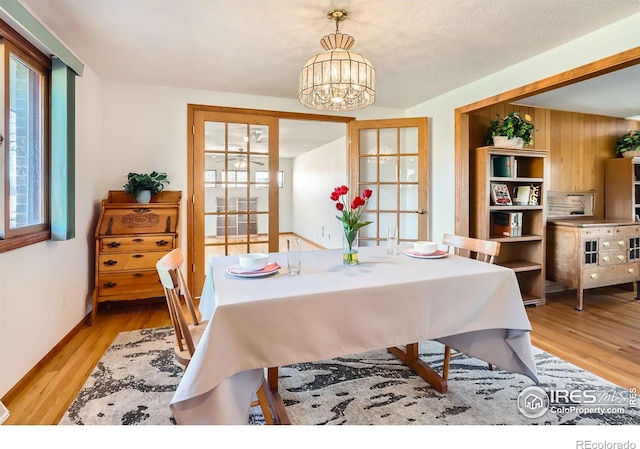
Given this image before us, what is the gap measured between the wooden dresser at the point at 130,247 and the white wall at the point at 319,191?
123 inches

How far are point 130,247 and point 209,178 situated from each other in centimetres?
106

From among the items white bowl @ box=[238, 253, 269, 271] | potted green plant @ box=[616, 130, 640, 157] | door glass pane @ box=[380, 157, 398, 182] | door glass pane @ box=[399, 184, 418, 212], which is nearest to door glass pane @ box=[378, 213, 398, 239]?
door glass pane @ box=[399, 184, 418, 212]

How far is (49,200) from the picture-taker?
2439 millimetres

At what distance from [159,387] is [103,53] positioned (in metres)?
2.54

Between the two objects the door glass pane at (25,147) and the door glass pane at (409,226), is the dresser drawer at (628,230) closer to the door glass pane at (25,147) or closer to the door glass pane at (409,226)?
the door glass pane at (409,226)

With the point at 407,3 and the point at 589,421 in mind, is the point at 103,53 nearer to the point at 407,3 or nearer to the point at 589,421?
the point at 407,3

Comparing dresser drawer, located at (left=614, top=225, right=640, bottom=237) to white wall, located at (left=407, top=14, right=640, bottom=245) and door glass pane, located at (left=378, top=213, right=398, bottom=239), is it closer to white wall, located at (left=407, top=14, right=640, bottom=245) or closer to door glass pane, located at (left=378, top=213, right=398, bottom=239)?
white wall, located at (left=407, top=14, right=640, bottom=245)

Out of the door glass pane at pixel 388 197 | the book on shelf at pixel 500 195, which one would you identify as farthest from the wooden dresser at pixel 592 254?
the door glass pane at pixel 388 197

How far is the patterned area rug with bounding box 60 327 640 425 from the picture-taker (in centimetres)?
167

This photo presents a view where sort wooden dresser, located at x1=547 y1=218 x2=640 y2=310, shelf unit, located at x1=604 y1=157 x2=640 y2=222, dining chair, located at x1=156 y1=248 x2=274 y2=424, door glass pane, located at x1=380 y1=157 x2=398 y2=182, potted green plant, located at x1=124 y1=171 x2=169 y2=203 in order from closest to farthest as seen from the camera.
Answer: dining chair, located at x1=156 y1=248 x2=274 y2=424
potted green plant, located at x1=124 y1=171 x2=169 y2=203
wooden dresser, located at x1=547 y1=218 x2=640 y2=310
shelf unit, located at x1=604 y1=157 x2=640 y2=222
door glass pane, located at x1=380 y1=157 x2=398 y2=182

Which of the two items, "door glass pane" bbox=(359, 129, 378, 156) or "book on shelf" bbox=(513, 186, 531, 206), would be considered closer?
"book on shelf" bbox=(513, 186, 531, 206)

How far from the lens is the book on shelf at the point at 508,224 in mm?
3557

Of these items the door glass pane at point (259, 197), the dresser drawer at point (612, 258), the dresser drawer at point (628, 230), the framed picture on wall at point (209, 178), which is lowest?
the dresser drawer at point (612, 258)

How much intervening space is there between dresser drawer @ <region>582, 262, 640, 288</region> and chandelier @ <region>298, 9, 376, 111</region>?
9.73 ft
